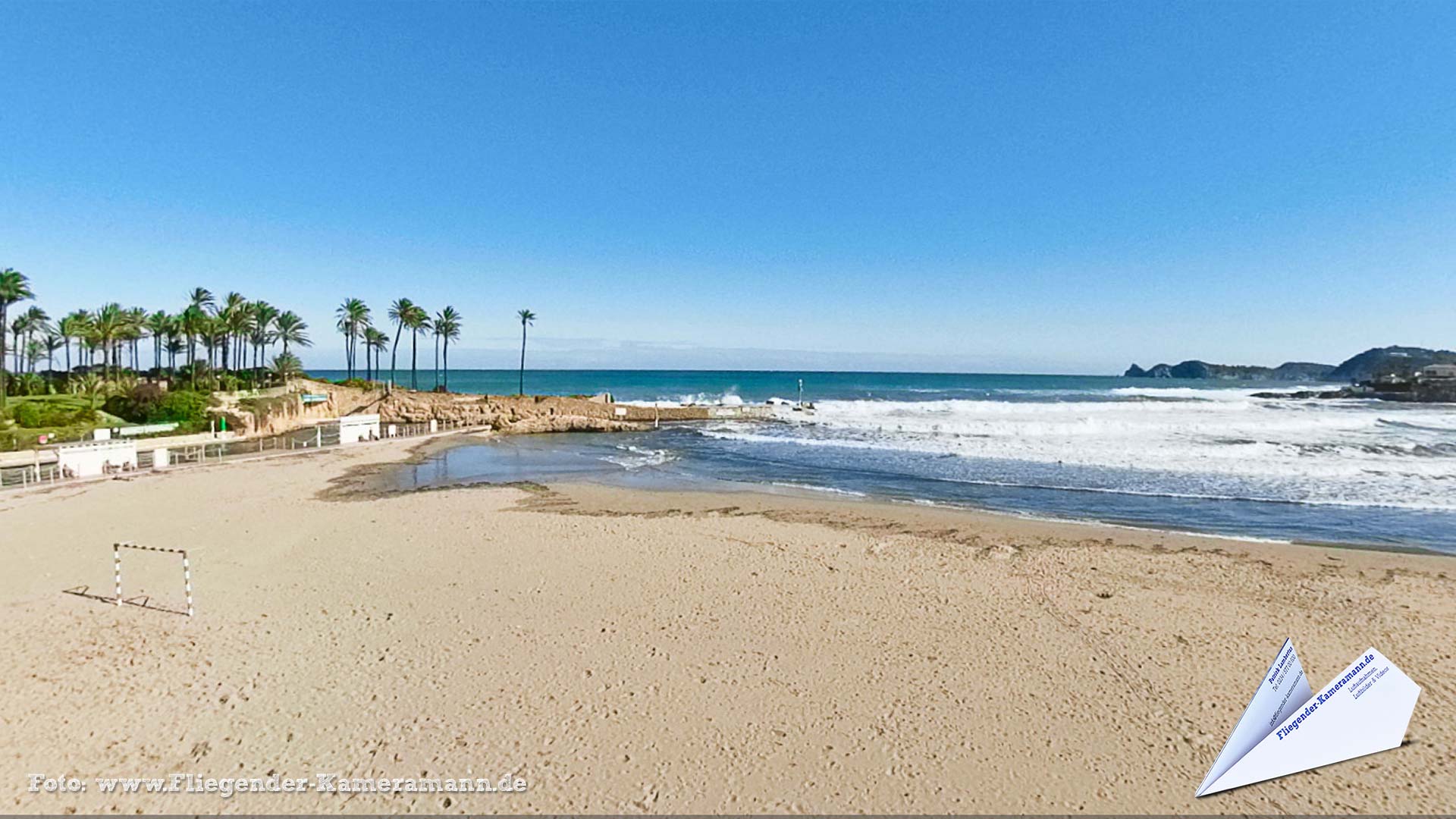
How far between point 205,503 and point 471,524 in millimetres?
8147

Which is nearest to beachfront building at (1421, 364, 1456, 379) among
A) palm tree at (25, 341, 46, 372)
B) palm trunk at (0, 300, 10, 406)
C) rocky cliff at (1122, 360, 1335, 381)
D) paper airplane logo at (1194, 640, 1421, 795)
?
rocky cliff at (1122, 360, 1335, 381)

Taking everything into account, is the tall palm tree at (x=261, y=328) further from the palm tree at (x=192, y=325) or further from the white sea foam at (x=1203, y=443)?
the white sea foam at (x=1203, y=443)

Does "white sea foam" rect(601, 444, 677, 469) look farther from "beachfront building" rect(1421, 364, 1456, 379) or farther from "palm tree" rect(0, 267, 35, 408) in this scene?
"beachfront building" rect(1421, 364, 1456, 379)

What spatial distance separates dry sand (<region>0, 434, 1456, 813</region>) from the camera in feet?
17.9

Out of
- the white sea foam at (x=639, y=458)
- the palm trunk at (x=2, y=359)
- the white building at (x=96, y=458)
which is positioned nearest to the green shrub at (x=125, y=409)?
the palm trunk at (x=2, y=359)

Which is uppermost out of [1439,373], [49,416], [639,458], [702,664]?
[1439,373]

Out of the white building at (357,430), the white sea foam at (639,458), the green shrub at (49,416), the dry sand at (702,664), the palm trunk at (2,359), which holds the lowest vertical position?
the white sea foam at (639,458)

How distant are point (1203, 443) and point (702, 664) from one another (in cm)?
3343

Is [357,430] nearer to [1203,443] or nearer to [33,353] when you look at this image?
[1203,443]

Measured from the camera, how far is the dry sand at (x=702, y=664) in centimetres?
544

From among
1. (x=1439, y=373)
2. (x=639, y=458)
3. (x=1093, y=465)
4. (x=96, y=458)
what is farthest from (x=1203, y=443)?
(x=1439, y=373)

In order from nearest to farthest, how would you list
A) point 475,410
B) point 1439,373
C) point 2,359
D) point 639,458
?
point 639,458, point 2,359, point 475,410, point 1439,373

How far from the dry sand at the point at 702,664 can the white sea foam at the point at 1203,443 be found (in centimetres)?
863

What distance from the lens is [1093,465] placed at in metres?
24.0
